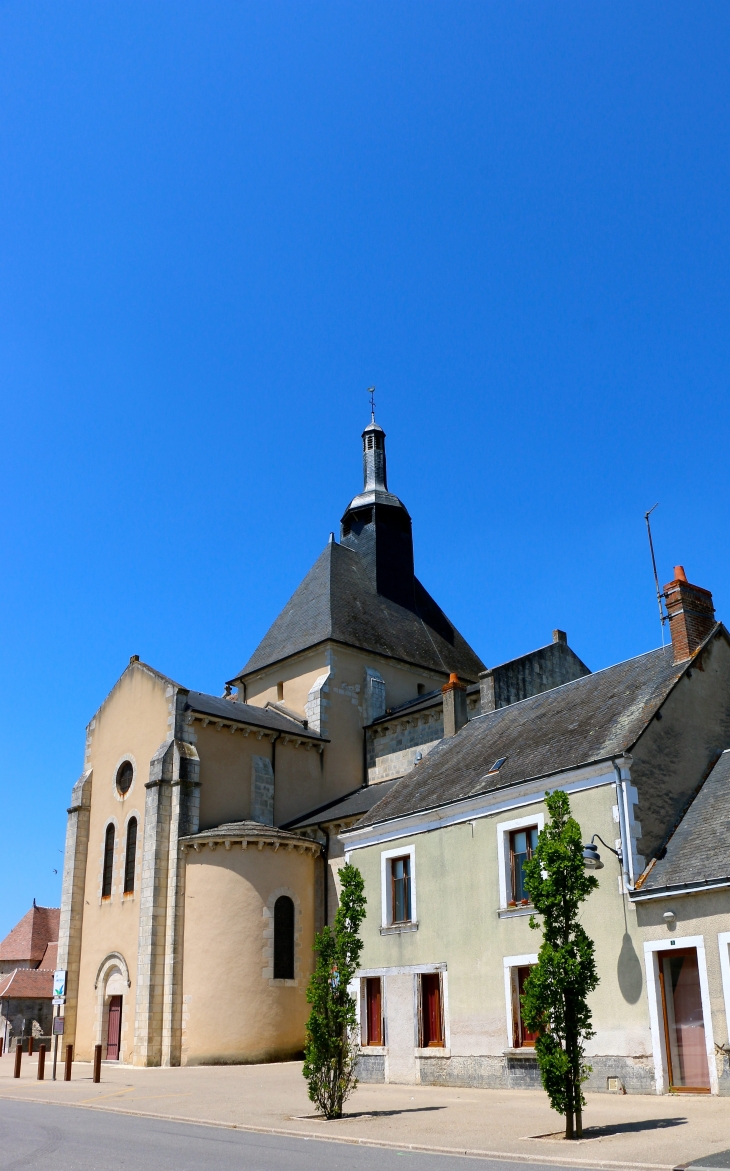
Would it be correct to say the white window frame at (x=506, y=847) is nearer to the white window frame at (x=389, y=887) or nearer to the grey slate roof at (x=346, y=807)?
the white window frame at (x=389, y=887)

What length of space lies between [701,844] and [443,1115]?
5898 mm

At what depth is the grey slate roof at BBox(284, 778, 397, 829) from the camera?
95.4ft

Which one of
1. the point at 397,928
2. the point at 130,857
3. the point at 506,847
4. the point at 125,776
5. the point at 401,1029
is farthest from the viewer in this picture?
the point at 125,776

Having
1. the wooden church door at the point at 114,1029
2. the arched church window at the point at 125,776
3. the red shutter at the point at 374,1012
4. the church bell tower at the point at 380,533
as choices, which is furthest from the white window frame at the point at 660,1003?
the church bell tower at the point at 380,533

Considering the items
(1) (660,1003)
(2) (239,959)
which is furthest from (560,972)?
(2) (239,959)

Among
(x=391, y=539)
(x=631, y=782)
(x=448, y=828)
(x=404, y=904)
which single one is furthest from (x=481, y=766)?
(x=391, y=539)

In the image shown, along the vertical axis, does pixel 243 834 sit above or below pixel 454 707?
below

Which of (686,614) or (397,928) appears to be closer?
(686,614)

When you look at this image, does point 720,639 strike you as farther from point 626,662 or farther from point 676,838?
point 676,838

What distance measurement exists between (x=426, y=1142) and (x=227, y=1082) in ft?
35.7

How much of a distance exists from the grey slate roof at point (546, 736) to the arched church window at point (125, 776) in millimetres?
11414

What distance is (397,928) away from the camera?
67.7ft

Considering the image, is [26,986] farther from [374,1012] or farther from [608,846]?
[608,846]

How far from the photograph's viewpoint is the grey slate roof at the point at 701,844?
1533cm
